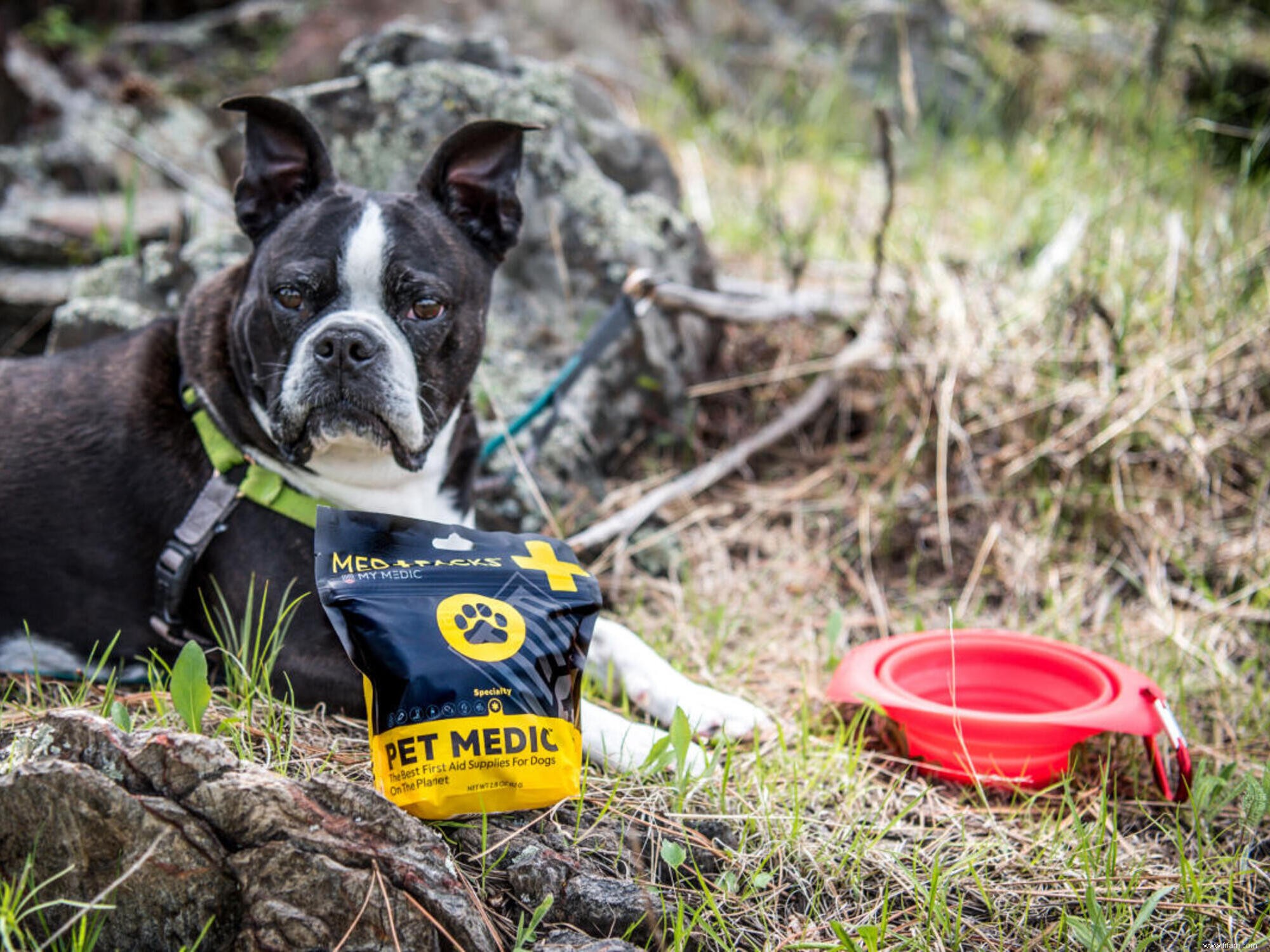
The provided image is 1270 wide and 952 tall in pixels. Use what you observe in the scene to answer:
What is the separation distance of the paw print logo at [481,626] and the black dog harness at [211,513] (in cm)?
63

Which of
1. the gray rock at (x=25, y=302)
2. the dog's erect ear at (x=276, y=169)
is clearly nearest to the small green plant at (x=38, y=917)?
the dog's erect ear at (x=276, y=169)

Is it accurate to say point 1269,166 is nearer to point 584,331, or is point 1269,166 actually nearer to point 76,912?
point 584,331

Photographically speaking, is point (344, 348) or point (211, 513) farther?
point (211, 513)

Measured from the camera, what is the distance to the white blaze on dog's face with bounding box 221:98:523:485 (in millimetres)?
2596

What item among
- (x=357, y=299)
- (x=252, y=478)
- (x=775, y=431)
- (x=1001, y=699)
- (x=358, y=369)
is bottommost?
(x=1001, y=699)

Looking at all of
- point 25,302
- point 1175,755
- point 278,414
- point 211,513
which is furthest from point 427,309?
point 25,302

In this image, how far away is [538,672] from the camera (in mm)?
2232

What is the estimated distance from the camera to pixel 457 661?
2.15m

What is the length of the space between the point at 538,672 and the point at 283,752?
589mm

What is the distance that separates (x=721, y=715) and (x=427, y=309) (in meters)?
1.31

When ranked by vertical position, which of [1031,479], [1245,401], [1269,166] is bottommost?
[1031,479]

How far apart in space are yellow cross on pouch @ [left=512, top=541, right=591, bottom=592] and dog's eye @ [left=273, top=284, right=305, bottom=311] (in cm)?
84

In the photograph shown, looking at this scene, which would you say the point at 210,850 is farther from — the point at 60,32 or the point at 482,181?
the point at 60,32

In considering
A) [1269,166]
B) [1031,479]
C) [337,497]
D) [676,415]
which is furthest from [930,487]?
[1269,166]
